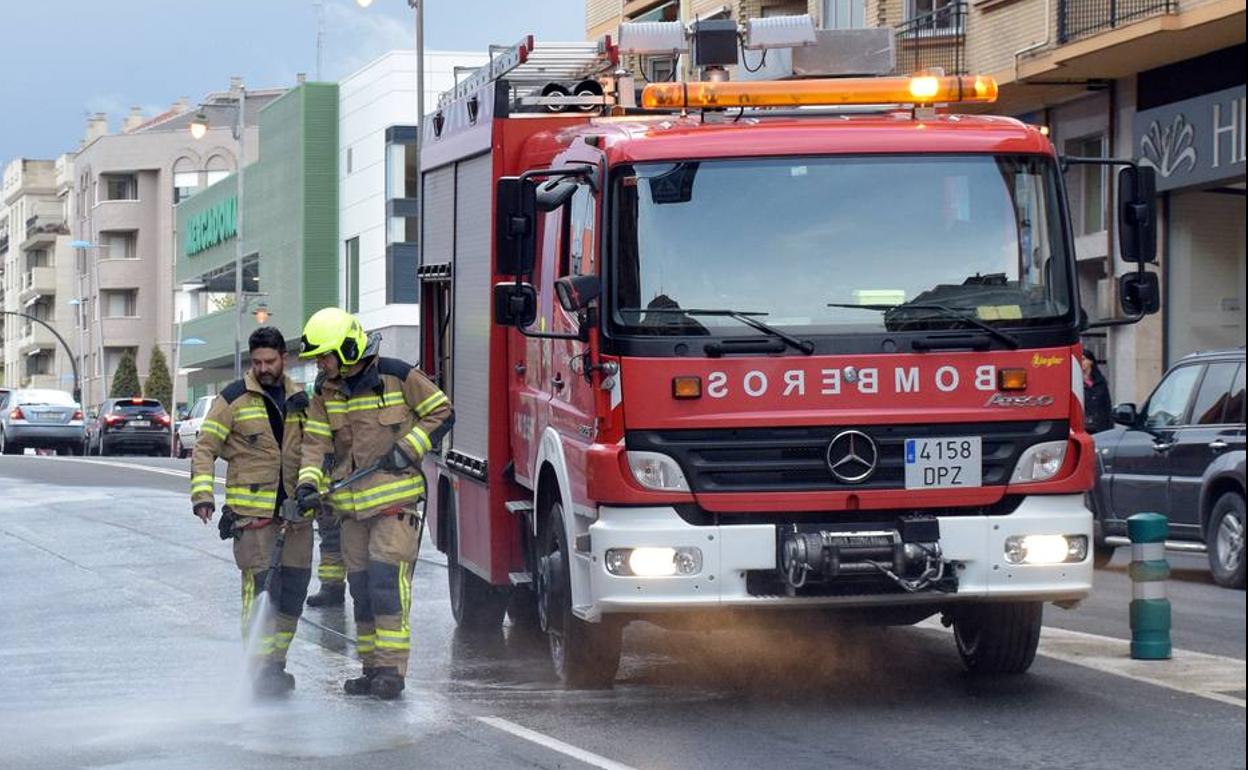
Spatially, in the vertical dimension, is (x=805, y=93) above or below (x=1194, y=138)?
below

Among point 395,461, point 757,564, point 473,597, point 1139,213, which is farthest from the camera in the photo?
point 473,597

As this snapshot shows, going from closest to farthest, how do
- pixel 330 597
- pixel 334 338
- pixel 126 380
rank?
pixel 334 338 → pixel 330 597 → pixel 126 380

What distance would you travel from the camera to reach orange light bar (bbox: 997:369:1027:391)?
9.99 metres

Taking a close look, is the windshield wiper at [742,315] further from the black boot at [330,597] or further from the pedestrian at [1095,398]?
the pedestrian at [1095,398]

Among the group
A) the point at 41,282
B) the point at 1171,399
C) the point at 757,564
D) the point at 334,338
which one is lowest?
the point at 757,564

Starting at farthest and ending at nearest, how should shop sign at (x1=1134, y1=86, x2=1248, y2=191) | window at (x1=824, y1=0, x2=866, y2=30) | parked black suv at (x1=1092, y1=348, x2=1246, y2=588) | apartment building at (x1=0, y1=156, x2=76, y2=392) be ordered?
apartment building at (x1=0, y1=156, x2=76, y2=392), window at (x1=824, y1=0, x2=866, y2=30), shop sign at (x1=1134, y1=86, x2=1248, y2=191), parked black suv at (x1=1092, y1=348, x2=1246, y2=588)

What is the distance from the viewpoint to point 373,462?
1084 cm

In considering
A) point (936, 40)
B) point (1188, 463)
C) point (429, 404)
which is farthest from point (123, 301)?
point (429, 404)

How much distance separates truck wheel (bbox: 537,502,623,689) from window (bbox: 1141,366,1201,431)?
8.03 m

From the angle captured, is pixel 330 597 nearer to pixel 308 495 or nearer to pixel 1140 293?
pixel 308 495

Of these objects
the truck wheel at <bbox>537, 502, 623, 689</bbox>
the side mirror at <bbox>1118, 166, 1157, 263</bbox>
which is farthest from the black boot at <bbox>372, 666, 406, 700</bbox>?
the side mirror at <bbox>1118, 166, 1157, 263</bbox>

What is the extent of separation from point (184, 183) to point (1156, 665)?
107m

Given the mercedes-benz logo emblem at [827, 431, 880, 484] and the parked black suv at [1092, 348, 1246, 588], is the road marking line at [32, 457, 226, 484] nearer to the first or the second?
the parked black suv at [1092, 348, 1246, 588]

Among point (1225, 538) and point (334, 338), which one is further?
point (1225, 538)
